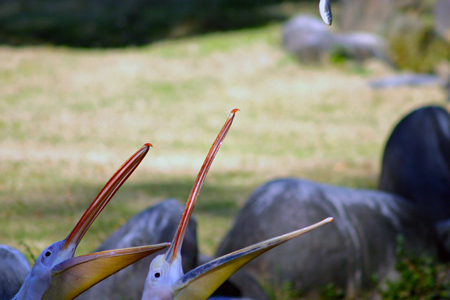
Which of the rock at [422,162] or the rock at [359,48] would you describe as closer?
the rock at [422,162]

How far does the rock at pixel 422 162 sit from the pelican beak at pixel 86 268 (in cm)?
239

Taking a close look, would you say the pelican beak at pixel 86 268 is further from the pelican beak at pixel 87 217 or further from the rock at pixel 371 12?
the rock at pixel 371 12

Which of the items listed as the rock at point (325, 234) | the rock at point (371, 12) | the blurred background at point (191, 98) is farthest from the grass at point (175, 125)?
the rock at point (371, 12)

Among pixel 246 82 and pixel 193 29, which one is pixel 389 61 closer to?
pixel 246 82

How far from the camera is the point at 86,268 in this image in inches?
49.1

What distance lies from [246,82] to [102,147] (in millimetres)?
2866

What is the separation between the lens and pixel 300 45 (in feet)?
26.3

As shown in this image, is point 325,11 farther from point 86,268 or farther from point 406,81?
point 406,81

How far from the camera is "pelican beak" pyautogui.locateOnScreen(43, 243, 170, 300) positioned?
1236 millimetres

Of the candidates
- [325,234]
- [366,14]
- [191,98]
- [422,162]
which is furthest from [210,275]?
[366,14]

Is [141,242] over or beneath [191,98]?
beneath

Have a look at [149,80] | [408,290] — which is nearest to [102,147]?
[149,80]

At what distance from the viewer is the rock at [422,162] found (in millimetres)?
3236

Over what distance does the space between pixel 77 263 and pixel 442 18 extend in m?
7.45
